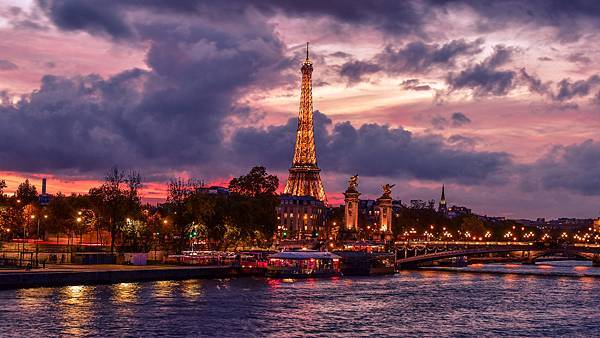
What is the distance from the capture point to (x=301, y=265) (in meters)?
107

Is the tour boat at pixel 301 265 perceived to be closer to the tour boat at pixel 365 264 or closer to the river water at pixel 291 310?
the tour boat at pixel 365 264

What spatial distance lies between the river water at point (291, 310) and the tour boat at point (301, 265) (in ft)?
31.3

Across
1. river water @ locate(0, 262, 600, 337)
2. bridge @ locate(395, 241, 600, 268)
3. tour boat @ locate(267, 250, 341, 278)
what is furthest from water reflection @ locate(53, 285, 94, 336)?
bridge @ locate(395, 241, 600, 268)

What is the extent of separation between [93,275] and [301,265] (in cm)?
3400

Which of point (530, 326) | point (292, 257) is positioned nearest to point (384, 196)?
point (292, 257)

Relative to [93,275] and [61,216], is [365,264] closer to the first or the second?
[61,216]

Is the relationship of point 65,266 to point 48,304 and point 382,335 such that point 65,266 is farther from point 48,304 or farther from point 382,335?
point 382,335

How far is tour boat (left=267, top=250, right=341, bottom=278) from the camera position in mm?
103625

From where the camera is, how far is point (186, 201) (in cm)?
12162

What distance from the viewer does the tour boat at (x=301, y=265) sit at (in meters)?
104

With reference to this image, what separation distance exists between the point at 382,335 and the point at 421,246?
101 m

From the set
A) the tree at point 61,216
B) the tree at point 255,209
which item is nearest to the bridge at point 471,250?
the tree at point 255,209

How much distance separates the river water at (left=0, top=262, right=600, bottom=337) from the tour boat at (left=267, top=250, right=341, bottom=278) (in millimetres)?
9544

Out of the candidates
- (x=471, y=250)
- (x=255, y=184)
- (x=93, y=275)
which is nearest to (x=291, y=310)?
(x=93, y=275)
